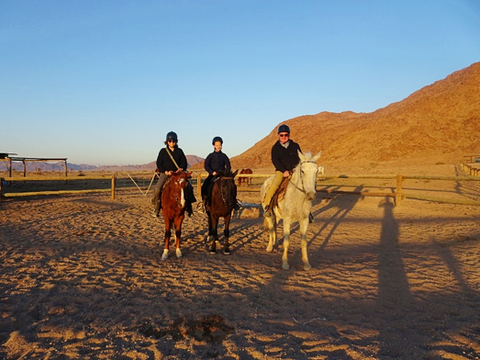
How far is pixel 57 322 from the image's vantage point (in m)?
4.13

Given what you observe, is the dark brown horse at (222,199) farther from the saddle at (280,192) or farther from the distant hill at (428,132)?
the distant hill at (428,132)

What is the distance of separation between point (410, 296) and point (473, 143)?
5819 cm

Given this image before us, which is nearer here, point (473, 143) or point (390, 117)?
point (473, 143)

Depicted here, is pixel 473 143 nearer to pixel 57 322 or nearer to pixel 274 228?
pixel 274 228

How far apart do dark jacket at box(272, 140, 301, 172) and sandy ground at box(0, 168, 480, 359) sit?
223 cm

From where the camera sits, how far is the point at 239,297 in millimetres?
4961

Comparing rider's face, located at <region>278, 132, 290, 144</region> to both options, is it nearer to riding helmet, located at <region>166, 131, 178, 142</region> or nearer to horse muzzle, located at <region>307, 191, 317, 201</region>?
horse muzzle, located at <region>307, 191, 317, 201</region>

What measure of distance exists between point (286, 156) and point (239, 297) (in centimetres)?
338

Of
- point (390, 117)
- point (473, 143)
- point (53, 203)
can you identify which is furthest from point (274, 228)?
point (390, 117)

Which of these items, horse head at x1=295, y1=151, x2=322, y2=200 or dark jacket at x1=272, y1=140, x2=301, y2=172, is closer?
horse head at x1=295, y1=151, x2=322, y2=200

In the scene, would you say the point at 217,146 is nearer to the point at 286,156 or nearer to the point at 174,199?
the point at 174,199

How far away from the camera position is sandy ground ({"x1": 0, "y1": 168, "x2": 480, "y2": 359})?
11.6 ft

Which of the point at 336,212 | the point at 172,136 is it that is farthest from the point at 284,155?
the point at 336,212

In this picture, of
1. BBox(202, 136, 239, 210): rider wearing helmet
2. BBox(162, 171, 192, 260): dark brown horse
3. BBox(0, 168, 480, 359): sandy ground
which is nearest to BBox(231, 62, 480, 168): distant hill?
BBox(0, 168, 480, 359): sandy ground
